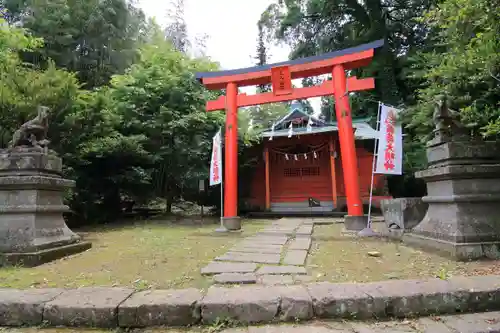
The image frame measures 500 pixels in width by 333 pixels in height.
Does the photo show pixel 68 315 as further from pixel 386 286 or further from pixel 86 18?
pixel 86 18

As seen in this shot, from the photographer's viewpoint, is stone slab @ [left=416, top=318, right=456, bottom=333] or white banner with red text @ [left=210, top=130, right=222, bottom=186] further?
white banner with red text @ [left=210, top=130, right=222, bottom=186]

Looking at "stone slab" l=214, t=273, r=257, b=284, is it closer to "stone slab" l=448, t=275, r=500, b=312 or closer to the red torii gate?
"stone slab" l=448, t=275, r=500, b=312

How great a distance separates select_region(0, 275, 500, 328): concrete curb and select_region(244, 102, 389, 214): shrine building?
1001cm

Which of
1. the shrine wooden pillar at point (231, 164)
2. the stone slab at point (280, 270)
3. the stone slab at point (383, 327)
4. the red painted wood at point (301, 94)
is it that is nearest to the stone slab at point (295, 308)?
the stone slab at point (383, 327)

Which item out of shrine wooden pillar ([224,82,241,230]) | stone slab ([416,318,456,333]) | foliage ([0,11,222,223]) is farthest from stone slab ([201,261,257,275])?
foliage ([0,11,222,223])

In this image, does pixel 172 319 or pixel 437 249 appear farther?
pixel 437 249

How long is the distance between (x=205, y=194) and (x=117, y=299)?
10.4 meters

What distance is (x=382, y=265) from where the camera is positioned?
3.64m

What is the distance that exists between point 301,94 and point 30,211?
6242 mm

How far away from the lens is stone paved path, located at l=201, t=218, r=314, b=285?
309cm

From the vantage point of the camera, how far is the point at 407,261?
379 cm

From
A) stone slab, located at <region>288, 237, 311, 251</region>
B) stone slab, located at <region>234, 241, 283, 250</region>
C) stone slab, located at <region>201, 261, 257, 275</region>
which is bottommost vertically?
stone slab, located at <region>288, 237, 311, 251</region>

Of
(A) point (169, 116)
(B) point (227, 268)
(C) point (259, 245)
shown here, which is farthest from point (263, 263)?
(A) point (169, 116)

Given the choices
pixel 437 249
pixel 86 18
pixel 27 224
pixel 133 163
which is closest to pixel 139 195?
pixel 133 163
